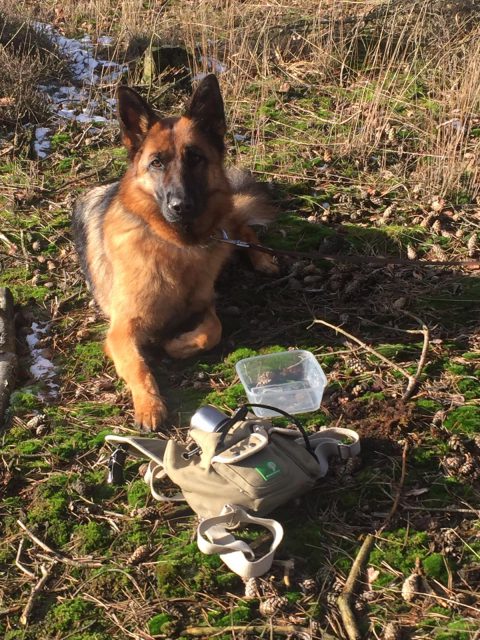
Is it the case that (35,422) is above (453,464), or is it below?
below

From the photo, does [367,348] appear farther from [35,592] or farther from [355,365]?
[35,592]

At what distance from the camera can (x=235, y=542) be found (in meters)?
2.53

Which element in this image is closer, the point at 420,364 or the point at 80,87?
the point at 420,364

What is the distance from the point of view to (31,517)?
9.74ft

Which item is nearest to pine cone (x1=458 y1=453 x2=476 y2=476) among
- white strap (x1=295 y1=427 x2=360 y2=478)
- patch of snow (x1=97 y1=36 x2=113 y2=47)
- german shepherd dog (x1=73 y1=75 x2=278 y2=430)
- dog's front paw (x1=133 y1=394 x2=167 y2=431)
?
white strap (x1=295 y1=427 x2=360 y2=478)

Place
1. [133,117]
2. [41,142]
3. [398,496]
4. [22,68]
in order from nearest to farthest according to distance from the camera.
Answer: [398,496] < [133,117] < [41,142] < [22,68]

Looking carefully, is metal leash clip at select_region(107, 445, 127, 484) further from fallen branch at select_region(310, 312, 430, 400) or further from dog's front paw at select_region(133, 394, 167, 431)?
fallen branch at select_region(310, 312, 430, 400)

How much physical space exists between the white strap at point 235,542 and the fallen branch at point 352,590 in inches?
11.2

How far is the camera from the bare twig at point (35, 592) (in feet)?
8.25

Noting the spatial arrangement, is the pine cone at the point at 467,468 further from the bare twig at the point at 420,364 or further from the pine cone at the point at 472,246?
the pine cone at the point at 472,246

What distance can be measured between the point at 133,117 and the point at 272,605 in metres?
2.90

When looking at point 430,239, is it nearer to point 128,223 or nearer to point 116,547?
point 128,223

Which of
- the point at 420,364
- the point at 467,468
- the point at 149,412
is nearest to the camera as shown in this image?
the point at 467,468

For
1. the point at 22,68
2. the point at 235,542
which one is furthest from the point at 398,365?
the point at 22,68
